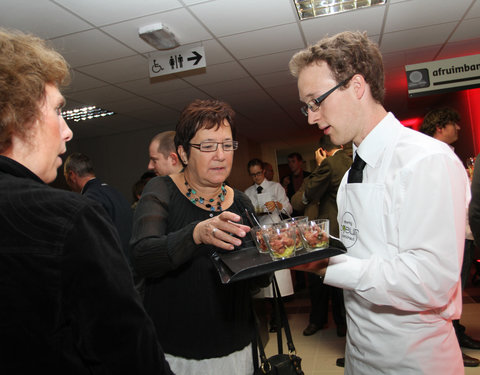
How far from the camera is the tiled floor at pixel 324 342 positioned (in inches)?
125

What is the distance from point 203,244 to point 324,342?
291 cm

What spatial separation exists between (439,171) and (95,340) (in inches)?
38.1

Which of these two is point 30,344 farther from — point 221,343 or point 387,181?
point 387,181

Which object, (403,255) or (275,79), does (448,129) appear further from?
(275,79)

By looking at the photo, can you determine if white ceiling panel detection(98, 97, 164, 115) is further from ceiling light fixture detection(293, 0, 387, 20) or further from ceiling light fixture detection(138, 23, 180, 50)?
ceiling light fixture detection(293, 0, 387, 20)

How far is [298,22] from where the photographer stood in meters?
3.93

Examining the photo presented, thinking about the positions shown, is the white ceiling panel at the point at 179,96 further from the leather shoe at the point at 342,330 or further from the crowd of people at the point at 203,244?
the crowd of people at the point at 203,244

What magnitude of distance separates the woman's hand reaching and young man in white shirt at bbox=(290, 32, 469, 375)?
0.94ft

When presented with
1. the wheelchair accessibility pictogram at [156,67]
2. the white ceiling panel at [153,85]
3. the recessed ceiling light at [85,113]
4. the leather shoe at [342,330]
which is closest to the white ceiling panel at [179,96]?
the white ceiling panel at [153,85]

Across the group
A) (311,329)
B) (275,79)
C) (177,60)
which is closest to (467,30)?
(275,79)

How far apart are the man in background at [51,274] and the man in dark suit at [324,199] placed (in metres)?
2.68

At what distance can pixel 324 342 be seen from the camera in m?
3.69

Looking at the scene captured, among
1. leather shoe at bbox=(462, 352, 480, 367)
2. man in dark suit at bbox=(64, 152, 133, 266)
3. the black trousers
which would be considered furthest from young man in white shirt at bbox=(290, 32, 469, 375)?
the black trousers

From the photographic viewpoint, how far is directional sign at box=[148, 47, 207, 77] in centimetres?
428
